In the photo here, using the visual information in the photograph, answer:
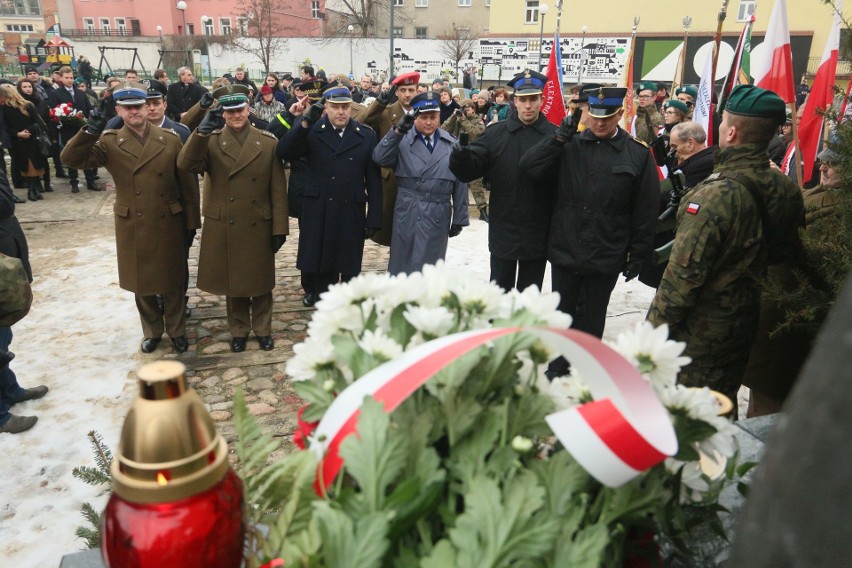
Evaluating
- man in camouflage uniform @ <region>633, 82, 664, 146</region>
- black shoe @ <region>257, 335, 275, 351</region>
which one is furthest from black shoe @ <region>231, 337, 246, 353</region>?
man in camouflage uniform @ <region>633, 82, 664, 146</region>

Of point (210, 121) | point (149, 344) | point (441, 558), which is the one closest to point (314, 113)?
point (210, 121)

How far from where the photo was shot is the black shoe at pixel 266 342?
16.5 ft

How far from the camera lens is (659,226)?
4.65 metres

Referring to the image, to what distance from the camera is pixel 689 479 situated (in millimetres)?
971

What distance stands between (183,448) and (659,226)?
4461 mm

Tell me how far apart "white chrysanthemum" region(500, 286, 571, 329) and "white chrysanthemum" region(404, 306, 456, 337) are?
4.6 inches

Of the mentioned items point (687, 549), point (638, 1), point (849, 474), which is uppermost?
point (638, 1)

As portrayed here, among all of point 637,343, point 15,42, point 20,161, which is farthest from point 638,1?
point 15,42

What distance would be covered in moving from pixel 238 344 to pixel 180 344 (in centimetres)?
46

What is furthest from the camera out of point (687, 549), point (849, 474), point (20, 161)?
point (20, 161)

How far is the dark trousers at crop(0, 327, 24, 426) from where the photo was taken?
12.6ft

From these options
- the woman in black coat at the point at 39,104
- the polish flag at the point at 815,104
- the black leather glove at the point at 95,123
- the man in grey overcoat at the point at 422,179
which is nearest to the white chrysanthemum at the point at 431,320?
the man in grey overcoat at the point at 422,179

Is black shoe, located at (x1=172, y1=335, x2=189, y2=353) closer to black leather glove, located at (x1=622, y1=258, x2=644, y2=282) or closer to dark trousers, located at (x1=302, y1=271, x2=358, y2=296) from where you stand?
dark trousers, located at (x1=302, y1=271, x2=358, y2=296)

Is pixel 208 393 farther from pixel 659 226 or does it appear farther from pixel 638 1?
pixel 638 1
